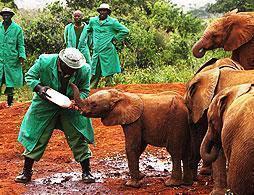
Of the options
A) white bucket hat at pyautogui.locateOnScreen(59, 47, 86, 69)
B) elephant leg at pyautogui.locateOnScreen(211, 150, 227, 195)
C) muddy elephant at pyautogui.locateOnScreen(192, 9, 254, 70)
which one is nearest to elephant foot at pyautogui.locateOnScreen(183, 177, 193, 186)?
elephant leg at pyautogui.locateOnScreen(211, 150, 227, 195)

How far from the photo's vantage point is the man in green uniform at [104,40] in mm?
12875

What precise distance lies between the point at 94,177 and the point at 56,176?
1.70 ft

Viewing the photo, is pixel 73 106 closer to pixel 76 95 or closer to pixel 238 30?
pixel 76 95

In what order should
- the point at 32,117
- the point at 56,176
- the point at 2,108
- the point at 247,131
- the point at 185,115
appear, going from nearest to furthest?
the point at 247,131
the point at 185,115
the point at 32,117
the point at 56,176
the point at 2,108

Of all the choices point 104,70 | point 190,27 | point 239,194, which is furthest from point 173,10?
point 239,194

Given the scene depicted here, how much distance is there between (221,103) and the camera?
4793 millimetres

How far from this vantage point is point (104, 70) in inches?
514

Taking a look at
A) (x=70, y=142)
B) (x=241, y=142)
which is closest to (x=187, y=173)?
(x=70, y=142)

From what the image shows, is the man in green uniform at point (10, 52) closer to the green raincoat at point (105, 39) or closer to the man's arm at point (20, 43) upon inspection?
the man's arm at point (20, 43)

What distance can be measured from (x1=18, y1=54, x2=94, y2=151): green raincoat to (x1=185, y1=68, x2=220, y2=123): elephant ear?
1227 millimetres

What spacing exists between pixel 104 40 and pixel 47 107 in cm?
617

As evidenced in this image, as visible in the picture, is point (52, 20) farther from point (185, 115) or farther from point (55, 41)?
point (185, 115)

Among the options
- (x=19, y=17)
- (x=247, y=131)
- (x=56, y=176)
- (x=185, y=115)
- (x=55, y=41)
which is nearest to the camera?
(x=247, y=131)

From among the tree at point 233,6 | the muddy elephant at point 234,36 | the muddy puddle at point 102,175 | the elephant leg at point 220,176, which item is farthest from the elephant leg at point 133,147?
the tree at point 233,6
